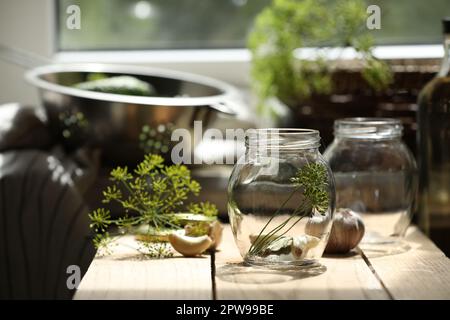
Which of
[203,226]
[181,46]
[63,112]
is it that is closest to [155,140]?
[63,112]

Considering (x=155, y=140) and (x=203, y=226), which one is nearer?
(x=203, y=226)

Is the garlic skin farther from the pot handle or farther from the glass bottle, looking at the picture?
the pot handle

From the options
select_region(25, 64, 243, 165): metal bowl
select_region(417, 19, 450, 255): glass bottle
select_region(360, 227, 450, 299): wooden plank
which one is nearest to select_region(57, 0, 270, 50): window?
select_region(25, 64, 243, 165): metal bowl

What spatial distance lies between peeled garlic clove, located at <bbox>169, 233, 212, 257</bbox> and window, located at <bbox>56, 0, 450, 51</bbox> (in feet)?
3.87

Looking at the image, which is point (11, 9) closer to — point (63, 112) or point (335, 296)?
point (63, 112)

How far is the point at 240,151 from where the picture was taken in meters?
1.39

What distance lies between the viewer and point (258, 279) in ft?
2.46

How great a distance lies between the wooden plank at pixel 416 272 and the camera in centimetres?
72

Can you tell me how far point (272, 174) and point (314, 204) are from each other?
51 millimetres

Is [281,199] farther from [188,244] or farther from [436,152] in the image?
[436,152]

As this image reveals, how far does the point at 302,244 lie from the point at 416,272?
12 cm
